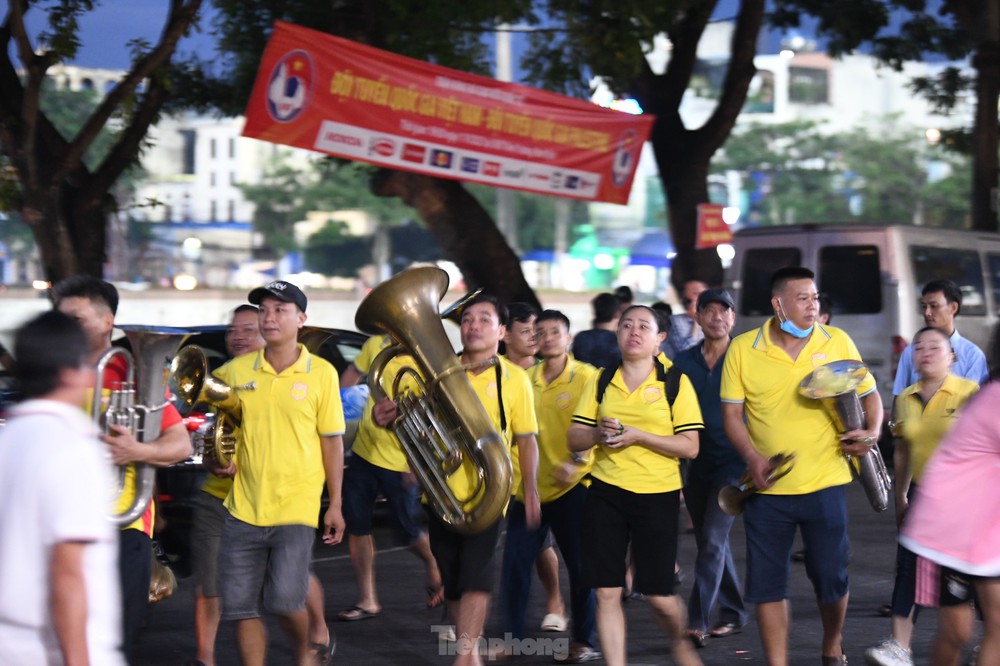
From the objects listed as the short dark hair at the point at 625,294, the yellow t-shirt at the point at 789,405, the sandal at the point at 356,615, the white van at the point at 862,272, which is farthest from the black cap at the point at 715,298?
the white van at the point at 862,272

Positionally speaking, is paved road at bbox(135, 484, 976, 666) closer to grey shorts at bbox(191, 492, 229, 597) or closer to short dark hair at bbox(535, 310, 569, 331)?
grey shorts at bbox(191, 492, 229, 597)

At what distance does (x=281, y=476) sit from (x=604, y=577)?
1.36 meters

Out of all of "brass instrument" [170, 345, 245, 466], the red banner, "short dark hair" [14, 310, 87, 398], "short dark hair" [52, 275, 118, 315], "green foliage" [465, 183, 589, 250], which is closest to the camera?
"short dark hair" [14, 310, 87, 398]

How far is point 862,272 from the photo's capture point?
1392 cm

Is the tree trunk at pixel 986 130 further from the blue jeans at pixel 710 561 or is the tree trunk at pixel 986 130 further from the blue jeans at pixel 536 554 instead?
the blue jeans at pixel 536 554

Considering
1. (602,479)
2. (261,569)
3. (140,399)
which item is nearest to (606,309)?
(602,479)

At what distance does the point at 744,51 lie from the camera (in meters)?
16.8

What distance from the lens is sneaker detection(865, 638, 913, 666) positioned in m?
5.96

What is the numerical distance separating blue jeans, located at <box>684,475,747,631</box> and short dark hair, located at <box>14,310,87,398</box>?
4.31 metres

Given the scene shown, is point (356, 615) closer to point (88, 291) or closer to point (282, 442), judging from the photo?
point (282, 442)

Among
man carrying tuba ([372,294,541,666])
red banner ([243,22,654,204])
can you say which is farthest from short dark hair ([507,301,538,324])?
red banner ([243,22,654,204])

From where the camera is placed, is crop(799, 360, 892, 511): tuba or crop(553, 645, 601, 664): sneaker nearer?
crop(799, 360, 892, 511): tuba

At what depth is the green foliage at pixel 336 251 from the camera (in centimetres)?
5606

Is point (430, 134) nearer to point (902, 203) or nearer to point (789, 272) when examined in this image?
point (789, 272)
